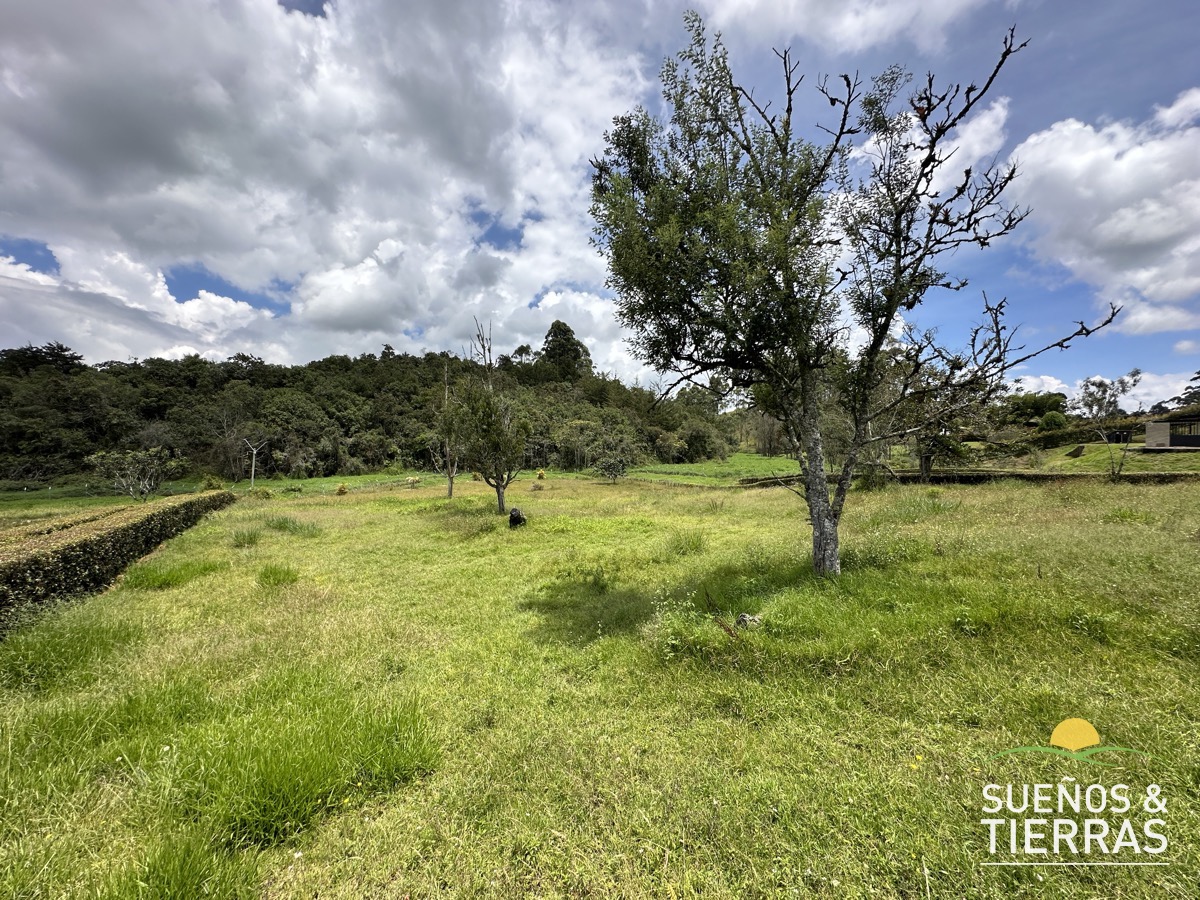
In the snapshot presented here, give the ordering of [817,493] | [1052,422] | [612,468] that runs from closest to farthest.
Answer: [817,493], [1052,422], [612,468]

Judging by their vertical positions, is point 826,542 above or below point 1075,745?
above

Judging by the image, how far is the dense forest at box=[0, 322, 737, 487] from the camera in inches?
2060

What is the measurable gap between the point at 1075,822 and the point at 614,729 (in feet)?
12.4

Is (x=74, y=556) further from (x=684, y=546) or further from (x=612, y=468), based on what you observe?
(x=612, y=468)

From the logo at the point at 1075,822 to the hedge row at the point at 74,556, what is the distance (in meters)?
14.0

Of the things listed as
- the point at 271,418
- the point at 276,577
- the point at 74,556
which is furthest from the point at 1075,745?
the point at 271,418

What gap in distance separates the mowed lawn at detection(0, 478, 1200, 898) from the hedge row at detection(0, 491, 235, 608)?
40.5 inches

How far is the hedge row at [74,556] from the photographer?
7801 mm

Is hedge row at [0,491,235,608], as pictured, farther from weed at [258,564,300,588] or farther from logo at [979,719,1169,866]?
logo at [979,719,1169,866]

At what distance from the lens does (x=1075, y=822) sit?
3.14 meters

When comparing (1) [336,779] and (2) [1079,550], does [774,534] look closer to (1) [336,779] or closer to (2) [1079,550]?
(2) [1079,550]

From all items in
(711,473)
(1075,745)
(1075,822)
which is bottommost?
(711,473)

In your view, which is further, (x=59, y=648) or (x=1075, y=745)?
(x=59, y=648)

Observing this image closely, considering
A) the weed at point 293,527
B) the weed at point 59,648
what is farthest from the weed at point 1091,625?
the weed at point 293,527
